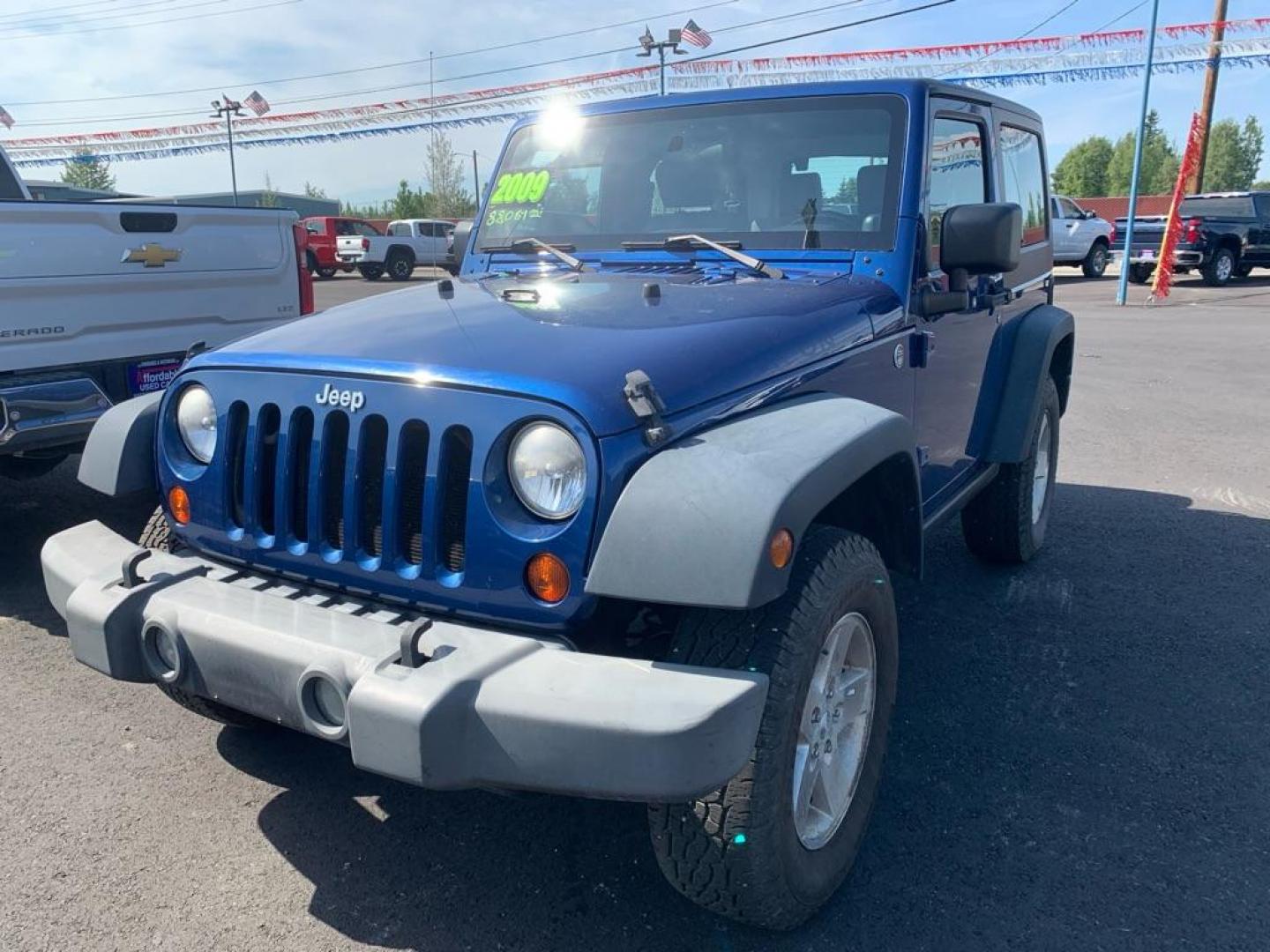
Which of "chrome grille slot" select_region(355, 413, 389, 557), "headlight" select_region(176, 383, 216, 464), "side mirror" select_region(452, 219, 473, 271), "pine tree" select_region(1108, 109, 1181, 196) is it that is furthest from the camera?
"pine tree" select_region(1108, 109, 1181, 196)

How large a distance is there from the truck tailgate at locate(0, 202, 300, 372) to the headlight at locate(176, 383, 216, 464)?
2162mm

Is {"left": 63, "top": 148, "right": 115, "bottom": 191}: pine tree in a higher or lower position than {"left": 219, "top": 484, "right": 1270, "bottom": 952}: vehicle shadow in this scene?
higher

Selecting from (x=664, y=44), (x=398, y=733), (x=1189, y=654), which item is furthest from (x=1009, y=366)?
(x=664, y=44)

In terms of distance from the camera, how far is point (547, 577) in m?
2.14

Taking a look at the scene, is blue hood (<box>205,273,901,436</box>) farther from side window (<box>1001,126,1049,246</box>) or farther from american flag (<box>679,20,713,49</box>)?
american flag (<box>679,20,713,49</box>)

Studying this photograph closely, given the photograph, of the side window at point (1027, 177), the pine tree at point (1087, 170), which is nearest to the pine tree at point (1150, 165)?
the pine tree at point (1087, 170)

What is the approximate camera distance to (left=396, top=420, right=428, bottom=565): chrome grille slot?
2.27 metres

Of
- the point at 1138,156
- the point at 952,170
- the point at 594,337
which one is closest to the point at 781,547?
the point at 594,337

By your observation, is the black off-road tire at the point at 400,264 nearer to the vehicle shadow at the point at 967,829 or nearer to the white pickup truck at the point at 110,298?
the white pickup truck at the point at 110,298

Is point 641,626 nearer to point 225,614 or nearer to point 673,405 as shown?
point 673,405

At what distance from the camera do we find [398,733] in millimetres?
1890

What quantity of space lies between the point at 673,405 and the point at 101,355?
362 centimetres

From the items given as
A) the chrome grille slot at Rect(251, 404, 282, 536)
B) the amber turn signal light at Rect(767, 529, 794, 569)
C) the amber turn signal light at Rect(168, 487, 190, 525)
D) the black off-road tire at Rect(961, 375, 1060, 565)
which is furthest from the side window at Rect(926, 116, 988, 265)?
the amber turn signal light at Rect(168, 487, 190, 525)

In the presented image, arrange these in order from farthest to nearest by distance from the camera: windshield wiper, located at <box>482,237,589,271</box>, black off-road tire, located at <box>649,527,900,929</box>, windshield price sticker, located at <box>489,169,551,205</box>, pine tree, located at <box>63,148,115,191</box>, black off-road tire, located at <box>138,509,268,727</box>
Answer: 1. pine tree, located at <box>63,148,115,191</box>
2. windshield price sticker, located at <box>489,169,551,205</box>
3. windshield wiper, located at <box>482,237,589,271</box>
4. black off-road tire, located at <box>138,509,268,727</box>
5. black off-road tire, located at <box>649,527,900,929</box>
